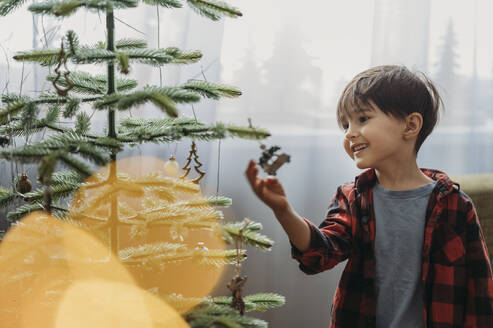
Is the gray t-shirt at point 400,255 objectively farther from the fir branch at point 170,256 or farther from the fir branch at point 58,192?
the fir branch at point 58,192

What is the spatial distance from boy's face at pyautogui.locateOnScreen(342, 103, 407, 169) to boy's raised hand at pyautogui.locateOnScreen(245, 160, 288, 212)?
0.27m

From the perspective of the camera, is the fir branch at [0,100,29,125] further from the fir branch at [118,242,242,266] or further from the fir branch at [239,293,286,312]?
the fir branch at [239,293,286,312]

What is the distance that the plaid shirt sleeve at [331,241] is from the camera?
3.24 feet

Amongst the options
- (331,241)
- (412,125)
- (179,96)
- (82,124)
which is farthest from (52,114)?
(412,125)

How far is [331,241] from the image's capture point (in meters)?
1.05

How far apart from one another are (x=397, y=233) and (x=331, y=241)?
0.17 metres

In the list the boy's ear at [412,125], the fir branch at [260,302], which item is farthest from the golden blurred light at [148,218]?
the boy's ear at [412,125]

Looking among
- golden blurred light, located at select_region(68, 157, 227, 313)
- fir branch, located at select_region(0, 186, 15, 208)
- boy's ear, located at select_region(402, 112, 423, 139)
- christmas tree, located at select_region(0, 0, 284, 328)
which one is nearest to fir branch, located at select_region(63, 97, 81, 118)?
christmas tree, located at select_region(0, 0, 284, 328)

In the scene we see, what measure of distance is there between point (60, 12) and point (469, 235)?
3.10ft

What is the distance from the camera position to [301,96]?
1.51m

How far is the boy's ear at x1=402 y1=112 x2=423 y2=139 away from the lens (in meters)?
1.03

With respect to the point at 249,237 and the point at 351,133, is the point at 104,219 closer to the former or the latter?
the point at 249,237

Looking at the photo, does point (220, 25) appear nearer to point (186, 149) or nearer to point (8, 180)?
point (186, 149)

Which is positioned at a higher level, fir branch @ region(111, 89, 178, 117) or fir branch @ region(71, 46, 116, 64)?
fir branch @ region(71, 46, 116, 64)
